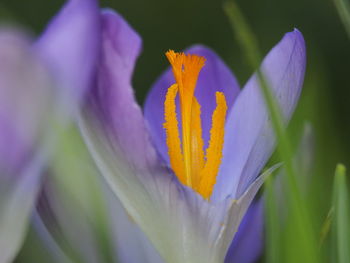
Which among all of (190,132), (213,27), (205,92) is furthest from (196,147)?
(213,27)

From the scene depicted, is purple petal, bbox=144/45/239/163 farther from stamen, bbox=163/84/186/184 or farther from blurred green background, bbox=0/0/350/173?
blurred green background, bbox=0/0/350/173

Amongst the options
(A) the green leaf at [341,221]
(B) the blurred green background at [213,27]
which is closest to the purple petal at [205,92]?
(A) the green leaf at [341,221]

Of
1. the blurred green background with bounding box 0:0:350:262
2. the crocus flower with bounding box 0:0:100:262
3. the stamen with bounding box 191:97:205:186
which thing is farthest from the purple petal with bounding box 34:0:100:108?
the blurred green background with bounding box 0:0:350:262

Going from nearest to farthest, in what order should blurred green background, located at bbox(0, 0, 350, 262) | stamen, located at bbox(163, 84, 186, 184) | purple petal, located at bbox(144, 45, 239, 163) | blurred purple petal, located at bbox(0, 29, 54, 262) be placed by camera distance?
blurred purple petal, located at bbox(0, 29, 54, 262) < stamen, located at bbox(163, 84, 186, 184) < purple petal, located at bbox(144, 45, 239, 163) < blurred green background, located at bbox(0, 0, 350, 262)

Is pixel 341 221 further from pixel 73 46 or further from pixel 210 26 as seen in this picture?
pixel 210 26

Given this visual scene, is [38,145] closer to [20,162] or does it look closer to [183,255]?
[20,162]

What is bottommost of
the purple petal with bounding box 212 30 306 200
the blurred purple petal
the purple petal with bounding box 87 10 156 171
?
the purple petal with bounding box 212 30 306 200
